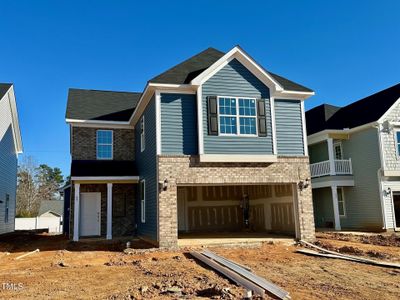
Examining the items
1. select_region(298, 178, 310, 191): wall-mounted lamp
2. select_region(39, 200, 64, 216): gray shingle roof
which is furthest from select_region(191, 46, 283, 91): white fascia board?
select_region(39, 200, 64, 216): gray shingle roof

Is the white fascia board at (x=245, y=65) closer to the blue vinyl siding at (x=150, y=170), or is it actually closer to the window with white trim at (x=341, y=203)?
the blue vinyl siding at (x=150, y=170)

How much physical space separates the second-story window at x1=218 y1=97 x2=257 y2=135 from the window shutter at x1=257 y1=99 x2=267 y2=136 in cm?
15

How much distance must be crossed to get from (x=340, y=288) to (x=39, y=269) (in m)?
7.84

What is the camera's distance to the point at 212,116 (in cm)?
1398

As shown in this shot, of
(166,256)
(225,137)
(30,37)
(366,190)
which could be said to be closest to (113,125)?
(30,37)

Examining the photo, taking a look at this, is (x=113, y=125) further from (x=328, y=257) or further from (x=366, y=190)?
(x=366, y=190)

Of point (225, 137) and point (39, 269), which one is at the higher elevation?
point (225, 137)

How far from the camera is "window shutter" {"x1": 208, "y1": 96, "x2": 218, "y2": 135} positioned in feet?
45.7

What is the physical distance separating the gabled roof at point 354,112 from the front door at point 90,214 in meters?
13.8

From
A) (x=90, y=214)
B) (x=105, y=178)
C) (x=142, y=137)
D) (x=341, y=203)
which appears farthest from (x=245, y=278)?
(x=341, y=203)

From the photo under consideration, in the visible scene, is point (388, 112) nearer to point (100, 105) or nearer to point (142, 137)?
point (142, 137)

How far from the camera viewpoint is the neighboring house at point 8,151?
21688 mm

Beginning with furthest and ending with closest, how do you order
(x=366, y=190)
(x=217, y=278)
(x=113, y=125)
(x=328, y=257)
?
1. (x=366, y=190)
2. (x=113, y=125)
3. (x=328, y=257)
4. (x=217, y=278)

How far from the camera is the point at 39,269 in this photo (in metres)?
10.4
